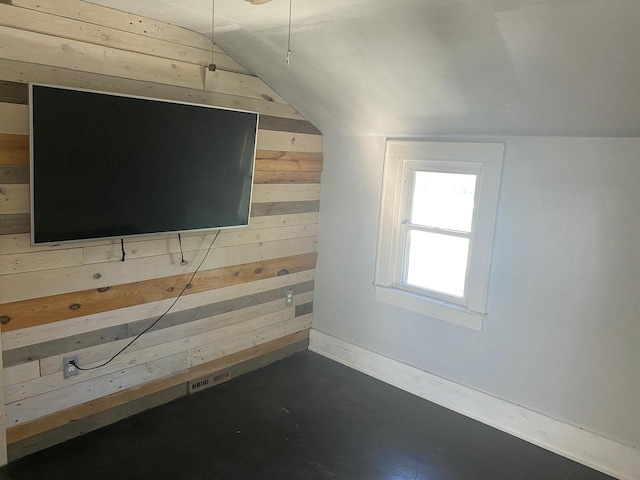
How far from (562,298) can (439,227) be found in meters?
0.86

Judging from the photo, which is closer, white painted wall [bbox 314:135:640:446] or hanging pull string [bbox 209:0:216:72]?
hanging pull string [bbox 209:0:216:72]

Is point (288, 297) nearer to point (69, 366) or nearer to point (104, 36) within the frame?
point (69, 366)

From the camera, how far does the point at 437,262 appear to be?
10.8 ft

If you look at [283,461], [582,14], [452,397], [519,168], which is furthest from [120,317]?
[582,14]

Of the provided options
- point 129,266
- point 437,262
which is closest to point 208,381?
point 129,266

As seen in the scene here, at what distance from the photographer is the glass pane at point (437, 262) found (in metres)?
3.18

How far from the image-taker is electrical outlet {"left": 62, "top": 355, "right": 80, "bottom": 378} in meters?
2.53

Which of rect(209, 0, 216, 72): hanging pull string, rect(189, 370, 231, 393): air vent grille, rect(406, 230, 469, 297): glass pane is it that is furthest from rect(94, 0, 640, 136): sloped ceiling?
rect(189, 370, 231, 393): air vent grille

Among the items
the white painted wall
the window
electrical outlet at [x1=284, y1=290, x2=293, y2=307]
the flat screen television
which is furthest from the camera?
electrical outlet at [x1=284, y1=290, x2=293, y2=307]

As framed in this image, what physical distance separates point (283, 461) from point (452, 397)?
1232 mm

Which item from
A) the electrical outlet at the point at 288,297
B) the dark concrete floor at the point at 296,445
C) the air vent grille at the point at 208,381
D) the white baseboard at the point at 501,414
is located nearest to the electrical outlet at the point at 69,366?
the dark concrete floor at the point at 296,445

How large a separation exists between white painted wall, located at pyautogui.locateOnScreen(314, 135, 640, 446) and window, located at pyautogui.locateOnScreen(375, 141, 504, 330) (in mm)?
86

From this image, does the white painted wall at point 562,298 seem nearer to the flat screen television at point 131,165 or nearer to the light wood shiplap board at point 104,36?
the flat screen television at point 131,165

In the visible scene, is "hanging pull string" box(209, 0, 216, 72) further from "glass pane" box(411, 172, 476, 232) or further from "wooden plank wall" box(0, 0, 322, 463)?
"glass pane" box(411, 172, 476, 232)
